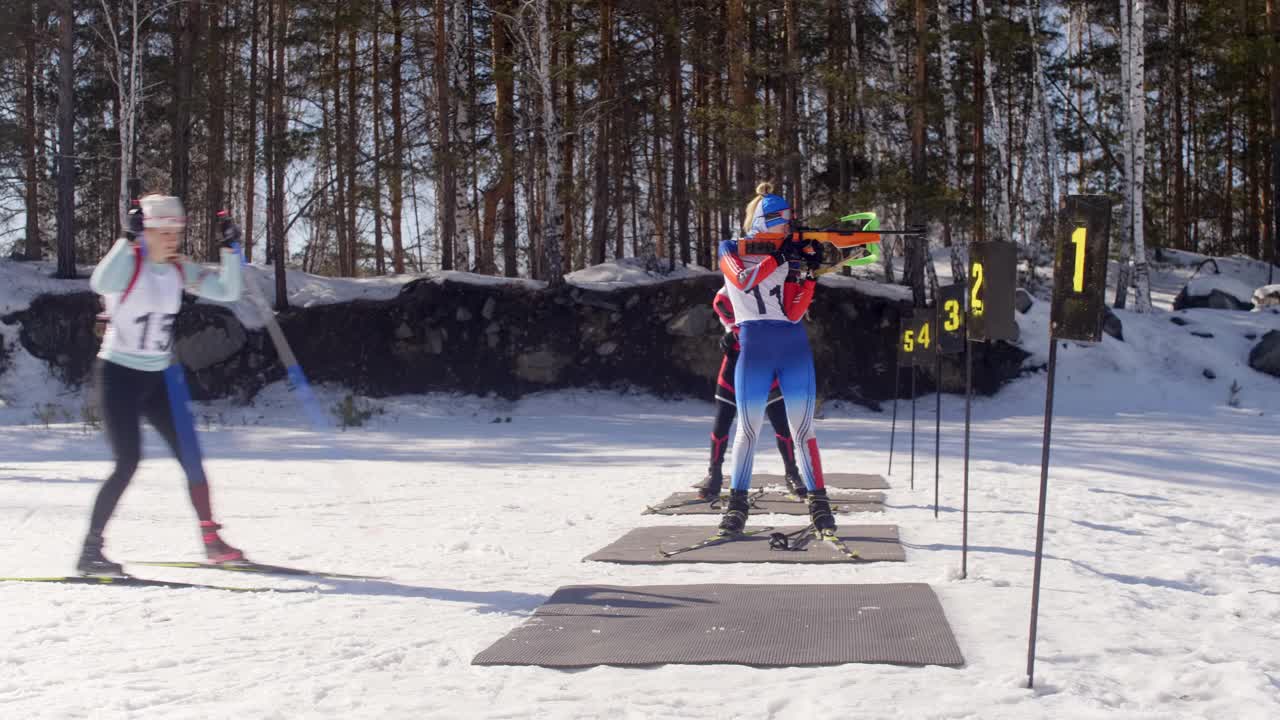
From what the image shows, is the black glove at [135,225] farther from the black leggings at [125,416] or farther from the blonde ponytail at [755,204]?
the blonde ponytail at [755,204]

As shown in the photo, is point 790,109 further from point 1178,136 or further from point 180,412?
point 180,412

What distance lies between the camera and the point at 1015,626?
396 centimetres

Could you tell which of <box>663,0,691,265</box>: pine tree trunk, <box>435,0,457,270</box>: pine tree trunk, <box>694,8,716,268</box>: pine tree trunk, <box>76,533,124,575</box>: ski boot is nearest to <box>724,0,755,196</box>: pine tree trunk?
<box>694,8,716,268</box>: pine tree trunk

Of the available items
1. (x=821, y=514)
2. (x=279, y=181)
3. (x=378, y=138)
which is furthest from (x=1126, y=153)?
(x=821, y=514)

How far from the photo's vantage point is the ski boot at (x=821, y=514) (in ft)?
19.4

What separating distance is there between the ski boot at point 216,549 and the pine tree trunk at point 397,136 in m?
14.1

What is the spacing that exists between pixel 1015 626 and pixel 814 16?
19.5m

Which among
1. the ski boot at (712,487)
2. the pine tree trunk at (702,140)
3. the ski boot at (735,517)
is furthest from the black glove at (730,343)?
the pine tree trunk at (702,140)

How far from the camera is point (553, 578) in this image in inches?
207

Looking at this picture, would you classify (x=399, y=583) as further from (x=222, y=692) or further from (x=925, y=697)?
(x=925, y=697)

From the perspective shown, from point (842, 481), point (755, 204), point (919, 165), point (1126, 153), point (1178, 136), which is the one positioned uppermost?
point (1178, 136)

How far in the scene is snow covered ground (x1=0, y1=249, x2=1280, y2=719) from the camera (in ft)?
10.4

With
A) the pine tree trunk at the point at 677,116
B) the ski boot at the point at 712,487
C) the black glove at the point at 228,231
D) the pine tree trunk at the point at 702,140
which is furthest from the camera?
the pine tree trunk at the point at 677,116

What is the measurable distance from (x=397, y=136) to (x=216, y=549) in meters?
17.0
